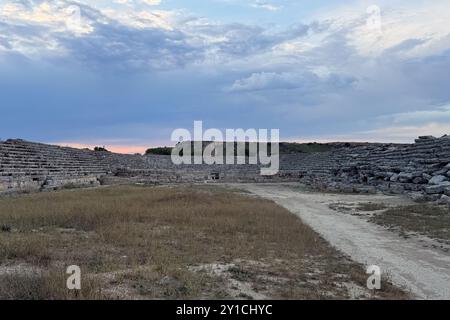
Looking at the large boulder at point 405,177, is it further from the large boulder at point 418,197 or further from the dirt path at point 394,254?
the dirt path at point 394,254

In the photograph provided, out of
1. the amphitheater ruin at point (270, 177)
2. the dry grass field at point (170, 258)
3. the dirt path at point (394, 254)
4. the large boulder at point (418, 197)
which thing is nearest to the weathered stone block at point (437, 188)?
the amphitheater ruin at point (270, 177)

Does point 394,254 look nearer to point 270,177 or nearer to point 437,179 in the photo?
point 437,179

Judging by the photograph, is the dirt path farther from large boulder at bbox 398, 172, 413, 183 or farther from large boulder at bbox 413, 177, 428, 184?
large boulder at bbox 398, 172, 413, 183

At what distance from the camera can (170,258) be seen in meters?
8.83

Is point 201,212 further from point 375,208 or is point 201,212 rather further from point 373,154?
point 373,154

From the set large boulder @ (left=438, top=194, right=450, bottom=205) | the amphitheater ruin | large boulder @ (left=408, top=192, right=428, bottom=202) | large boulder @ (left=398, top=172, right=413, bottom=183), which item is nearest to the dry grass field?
large boulder @ (left=438, top=194, right=450, bottom=205)

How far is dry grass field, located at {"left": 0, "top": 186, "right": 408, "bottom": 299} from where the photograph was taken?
6629mm

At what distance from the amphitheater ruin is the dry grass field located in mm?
12466

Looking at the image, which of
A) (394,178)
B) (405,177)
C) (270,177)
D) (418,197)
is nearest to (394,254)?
(418,197)

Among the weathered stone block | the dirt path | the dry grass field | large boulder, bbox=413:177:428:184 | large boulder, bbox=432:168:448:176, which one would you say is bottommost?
the dirt path

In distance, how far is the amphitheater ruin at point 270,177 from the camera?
89.6 feet

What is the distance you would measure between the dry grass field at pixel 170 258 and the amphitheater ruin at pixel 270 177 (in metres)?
12.5

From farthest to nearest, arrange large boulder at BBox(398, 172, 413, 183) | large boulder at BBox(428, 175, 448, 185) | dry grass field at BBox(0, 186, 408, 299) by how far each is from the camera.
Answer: large boulder at BBox(398, 172, 413, 183)
large boulder at BBox(428, 175, 448, 185)
dry grass field at BBox(0, 186, 408, 299)

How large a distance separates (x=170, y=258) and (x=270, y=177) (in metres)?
51.0
